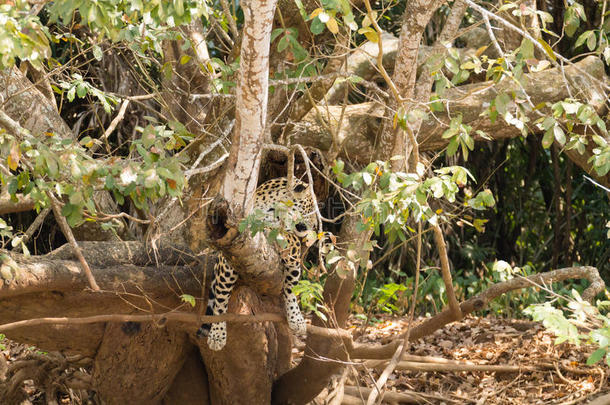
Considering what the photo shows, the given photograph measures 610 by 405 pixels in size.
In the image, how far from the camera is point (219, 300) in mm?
4375

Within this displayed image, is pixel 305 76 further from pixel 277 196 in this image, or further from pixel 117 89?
pixel 117 89

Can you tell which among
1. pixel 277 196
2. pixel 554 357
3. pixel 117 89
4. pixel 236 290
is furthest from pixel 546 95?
pixel 117 89

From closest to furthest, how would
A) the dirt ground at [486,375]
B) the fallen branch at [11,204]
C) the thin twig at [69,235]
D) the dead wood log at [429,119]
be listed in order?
1. the thin twig at [69,235]
2. the fallen branch at [11,204]
3. the dirt ground at [486,375]
4. the dead wood log at [429,119]

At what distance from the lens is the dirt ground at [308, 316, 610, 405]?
5.23m

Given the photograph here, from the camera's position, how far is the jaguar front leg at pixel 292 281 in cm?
439

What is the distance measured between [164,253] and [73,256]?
0.57 metres

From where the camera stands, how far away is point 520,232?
9156mm

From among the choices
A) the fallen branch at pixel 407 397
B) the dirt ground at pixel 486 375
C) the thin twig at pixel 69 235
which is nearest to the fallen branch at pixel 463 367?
the dirt ground at pixel 486 375

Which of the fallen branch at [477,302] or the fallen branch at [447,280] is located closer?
the fallen branch at [447,280]

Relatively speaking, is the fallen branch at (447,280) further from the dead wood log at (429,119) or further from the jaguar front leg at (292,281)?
the dead wood log at (429,119)

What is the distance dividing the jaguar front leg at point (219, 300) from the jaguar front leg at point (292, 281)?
0.34 m

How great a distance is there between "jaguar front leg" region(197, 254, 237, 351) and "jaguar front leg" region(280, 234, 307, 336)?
336 millimetres

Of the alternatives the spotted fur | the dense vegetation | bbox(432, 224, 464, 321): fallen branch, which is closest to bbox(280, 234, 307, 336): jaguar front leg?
the spotted fur

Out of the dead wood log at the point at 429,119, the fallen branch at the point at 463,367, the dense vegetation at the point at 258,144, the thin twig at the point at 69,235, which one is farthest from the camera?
the dead wood log at the point at 429,119
